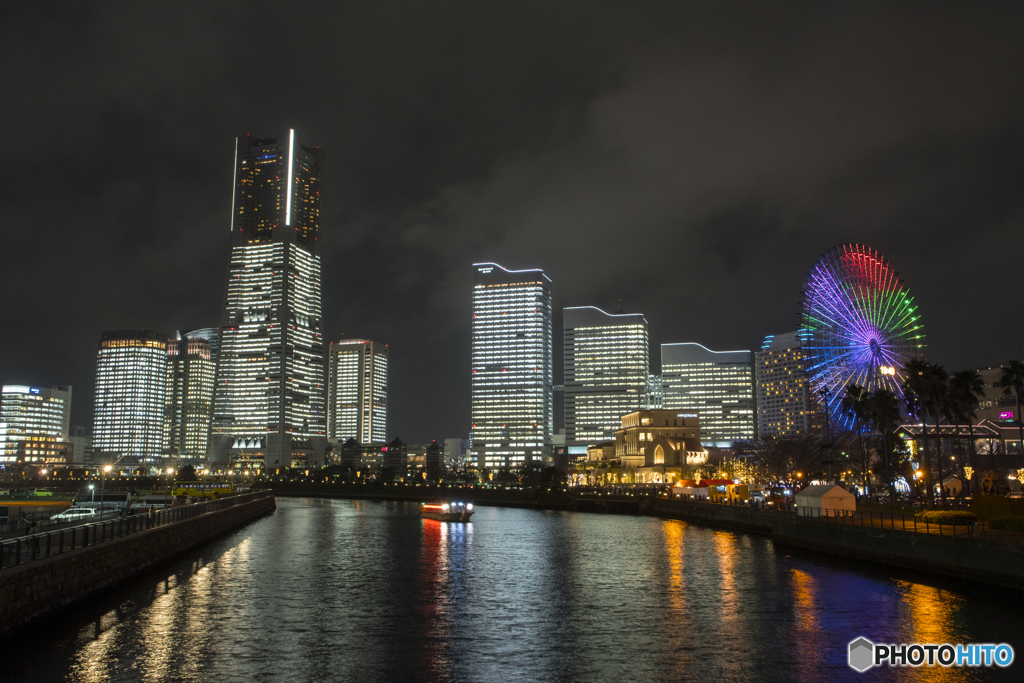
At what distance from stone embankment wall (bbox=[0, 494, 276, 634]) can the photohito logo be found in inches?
1245

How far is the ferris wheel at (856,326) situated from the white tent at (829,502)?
38.8 m

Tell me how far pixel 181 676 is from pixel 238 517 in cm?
7049

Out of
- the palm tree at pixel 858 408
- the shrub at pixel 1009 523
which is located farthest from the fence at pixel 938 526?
the palm tree at pixel 858 408

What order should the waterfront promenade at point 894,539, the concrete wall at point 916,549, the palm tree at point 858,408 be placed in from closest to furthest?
the concrete wall at point 916,549
the waterfront promenade at point 894,539
the palm tree at point 858,408

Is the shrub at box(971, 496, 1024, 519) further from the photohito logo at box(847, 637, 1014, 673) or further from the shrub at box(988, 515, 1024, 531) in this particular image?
the photohito logo at box(847, 637, 1014, 673)

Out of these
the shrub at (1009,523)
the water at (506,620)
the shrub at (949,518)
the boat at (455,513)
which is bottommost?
the boat at (455,513)

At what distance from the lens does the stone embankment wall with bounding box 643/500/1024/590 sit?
3884 centimetres

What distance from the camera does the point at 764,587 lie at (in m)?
44.2

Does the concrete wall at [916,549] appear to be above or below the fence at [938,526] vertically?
below

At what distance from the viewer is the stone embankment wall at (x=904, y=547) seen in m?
38.8

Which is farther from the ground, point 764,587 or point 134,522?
point 134,522

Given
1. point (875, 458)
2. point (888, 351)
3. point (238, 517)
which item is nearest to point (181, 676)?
point (238, 517)

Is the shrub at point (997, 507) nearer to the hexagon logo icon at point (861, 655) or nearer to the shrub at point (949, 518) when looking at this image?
the shrub at point (949, 518)

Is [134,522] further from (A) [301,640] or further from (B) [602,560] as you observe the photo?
(B) [602,560]
